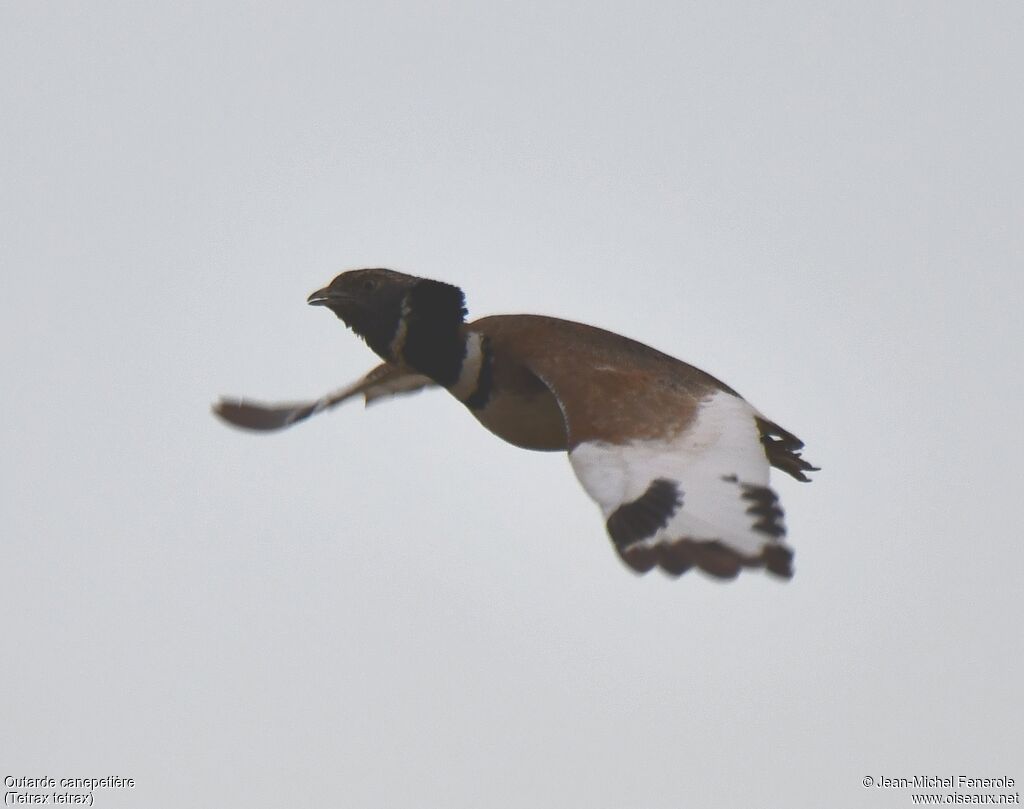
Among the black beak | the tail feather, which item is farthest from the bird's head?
the tail feather

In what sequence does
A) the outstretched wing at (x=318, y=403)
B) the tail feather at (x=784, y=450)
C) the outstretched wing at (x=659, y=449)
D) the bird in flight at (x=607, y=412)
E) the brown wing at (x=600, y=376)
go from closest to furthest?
the outstretched wing at (x=659, y=449) → the bird in flight at (x=607, y=412) → the brown wing at (x=600, y=376) → the tail feather at (x=784, y=450) → the outstretched wing at (x=318, y=403)

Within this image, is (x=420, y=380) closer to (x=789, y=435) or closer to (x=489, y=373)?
(x=489, y=373)

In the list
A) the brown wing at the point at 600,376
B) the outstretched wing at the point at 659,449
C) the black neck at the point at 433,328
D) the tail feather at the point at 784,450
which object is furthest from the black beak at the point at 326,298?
the tail feather at the point at 784,450

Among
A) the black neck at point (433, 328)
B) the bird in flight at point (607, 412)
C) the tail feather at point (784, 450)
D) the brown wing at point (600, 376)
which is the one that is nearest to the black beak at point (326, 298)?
the bird in flight at point (607, 412)

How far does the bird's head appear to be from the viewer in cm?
1342

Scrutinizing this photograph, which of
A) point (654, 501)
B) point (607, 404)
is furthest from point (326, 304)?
point (654, 501)

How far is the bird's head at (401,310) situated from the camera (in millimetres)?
13422

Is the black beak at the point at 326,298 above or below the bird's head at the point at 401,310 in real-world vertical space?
above

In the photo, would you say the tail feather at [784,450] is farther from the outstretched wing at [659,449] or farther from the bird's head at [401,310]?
the bird's head at [401,310]

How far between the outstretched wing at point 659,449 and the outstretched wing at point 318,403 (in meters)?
1.76

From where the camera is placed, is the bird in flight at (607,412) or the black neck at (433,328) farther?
the black neck at (433,328)

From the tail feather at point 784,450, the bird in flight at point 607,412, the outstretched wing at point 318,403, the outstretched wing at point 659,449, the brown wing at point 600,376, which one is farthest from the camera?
the outstretched wing at point 318,403

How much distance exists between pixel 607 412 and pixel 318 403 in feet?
13.6

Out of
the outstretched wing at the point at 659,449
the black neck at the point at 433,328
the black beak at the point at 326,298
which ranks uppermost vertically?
the black beak at the point at 326,298
